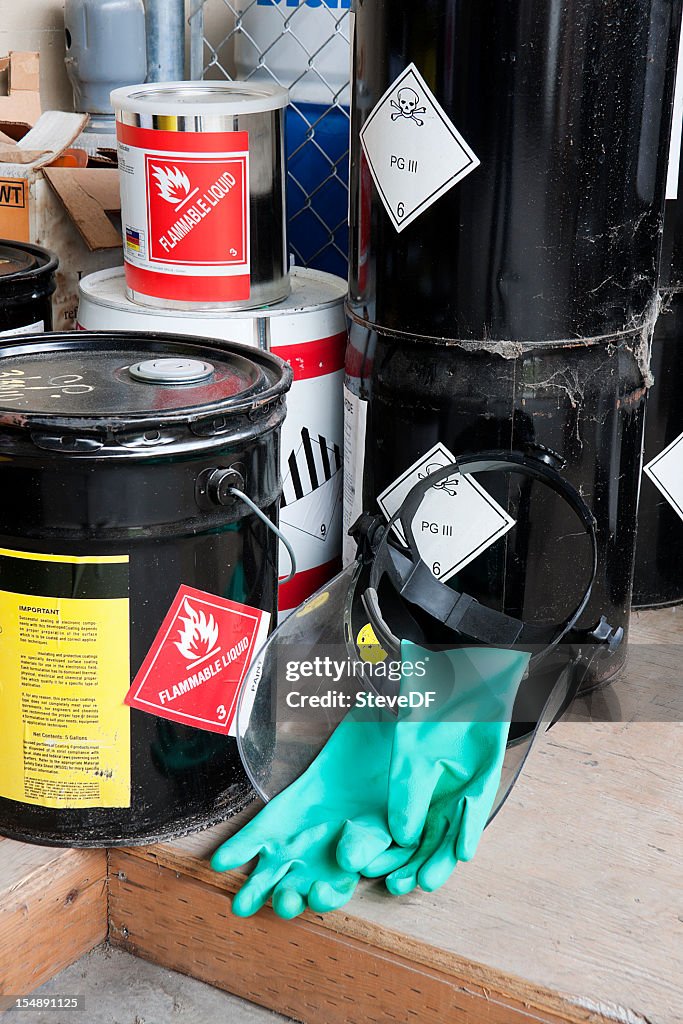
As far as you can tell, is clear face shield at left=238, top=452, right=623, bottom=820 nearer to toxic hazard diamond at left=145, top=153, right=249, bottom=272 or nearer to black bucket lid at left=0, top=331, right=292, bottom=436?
black bucket lid at left=0, top=331, right=292, bottom=436

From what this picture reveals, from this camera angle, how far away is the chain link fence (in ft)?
5.42

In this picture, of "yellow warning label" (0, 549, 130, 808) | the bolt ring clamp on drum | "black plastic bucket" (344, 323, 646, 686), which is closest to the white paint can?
"black plastic bucket" (344, 323, 646, 686)

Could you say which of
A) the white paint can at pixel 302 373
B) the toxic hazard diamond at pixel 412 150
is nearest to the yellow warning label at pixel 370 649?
the white paint can at pixel 302 373

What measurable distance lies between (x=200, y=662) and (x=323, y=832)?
19 cm

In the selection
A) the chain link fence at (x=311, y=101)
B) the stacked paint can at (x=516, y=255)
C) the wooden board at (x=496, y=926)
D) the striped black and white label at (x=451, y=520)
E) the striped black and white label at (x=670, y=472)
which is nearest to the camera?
the wooden board at (x=496, y=926)

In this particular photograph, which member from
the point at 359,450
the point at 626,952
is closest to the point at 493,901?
the point at 626,952

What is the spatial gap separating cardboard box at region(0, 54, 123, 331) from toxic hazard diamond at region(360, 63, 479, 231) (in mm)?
559

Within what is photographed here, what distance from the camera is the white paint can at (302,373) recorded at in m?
1.28

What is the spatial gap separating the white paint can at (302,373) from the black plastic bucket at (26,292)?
52 mm

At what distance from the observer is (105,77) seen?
1.98 metres

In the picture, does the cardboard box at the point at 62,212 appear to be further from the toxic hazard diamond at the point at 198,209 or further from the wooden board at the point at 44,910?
the wooden board at the point at 44,910

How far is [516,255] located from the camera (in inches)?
42.8

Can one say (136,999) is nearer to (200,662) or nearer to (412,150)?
(200,662)

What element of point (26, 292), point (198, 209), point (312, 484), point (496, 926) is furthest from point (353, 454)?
point (496, 926)
